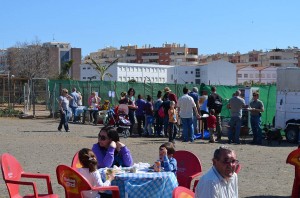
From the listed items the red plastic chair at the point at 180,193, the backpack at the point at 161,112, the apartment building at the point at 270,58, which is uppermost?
the apartment building at the point at 270,58

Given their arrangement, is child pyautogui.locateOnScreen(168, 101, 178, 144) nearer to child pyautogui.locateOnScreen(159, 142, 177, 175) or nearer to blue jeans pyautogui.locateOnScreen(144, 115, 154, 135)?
blue jeans pyautogui.locateOnScreen(144, 115, 154, 135)

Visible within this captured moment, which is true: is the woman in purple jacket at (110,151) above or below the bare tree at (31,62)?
below

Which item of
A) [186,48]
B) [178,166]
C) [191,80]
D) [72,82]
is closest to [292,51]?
[186,48]

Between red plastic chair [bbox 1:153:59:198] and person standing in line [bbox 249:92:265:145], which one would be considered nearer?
red plastic chair [bbox 1:153:59:198]

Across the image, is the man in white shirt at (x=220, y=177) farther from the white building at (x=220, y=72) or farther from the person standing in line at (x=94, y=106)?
the white building at (x=220, y=72)

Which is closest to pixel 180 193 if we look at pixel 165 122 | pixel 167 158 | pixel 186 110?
pixel 167 158

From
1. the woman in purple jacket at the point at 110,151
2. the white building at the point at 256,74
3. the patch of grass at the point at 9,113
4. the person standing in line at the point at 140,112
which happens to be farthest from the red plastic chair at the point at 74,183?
the white building at the point at 256,74

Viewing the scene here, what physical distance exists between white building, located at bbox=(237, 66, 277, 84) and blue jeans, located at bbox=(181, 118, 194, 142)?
106786mm

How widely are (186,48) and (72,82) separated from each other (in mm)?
139150

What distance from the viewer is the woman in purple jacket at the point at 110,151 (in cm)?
811

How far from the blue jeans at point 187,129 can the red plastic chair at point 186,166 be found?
9825mm

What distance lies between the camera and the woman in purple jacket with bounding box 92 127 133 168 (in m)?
Result: 8.11

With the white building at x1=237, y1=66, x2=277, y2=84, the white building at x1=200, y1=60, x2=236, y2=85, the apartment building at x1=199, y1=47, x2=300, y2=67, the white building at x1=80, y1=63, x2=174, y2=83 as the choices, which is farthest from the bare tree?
the apartment building at x1=199, y1=47, x2=300, y2=67

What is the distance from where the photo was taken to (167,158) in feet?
25.7
